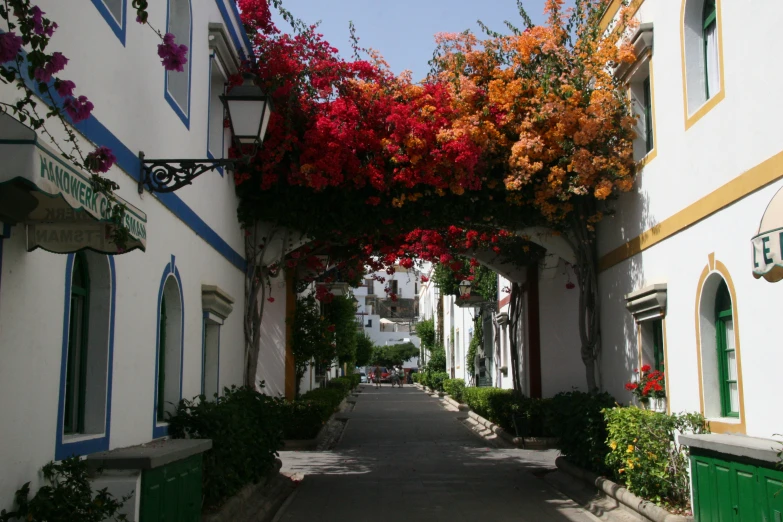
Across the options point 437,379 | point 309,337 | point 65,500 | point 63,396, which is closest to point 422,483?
point 309,337

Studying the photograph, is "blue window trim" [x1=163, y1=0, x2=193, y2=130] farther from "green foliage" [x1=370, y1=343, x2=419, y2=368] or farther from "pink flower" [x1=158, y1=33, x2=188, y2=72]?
"green foliage" [x1=370, y1=343, x2=419, y2=368]

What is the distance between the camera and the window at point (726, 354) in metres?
8.01

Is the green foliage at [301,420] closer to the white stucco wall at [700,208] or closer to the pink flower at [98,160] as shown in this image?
the white stucco wall at [700,208]

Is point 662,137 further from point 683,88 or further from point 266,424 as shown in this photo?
point 266,424

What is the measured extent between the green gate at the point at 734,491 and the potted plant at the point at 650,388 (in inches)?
91.8

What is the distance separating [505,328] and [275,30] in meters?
10.5

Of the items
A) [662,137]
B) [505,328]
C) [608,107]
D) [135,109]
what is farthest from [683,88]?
[505,328]

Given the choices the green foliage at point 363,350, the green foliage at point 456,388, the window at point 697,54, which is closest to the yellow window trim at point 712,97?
the window at point 697,54

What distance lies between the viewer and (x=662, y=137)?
9.57 meters

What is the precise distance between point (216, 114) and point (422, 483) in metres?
6.14

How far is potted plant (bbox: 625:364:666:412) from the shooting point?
9.72m

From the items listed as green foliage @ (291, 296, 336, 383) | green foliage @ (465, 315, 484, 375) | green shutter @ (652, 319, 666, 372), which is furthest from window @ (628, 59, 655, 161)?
green foliage @ (465, 315, 484, 375)

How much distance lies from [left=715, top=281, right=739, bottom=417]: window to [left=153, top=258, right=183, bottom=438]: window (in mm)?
5615

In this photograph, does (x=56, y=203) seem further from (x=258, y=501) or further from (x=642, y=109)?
(x=642, y=109)
